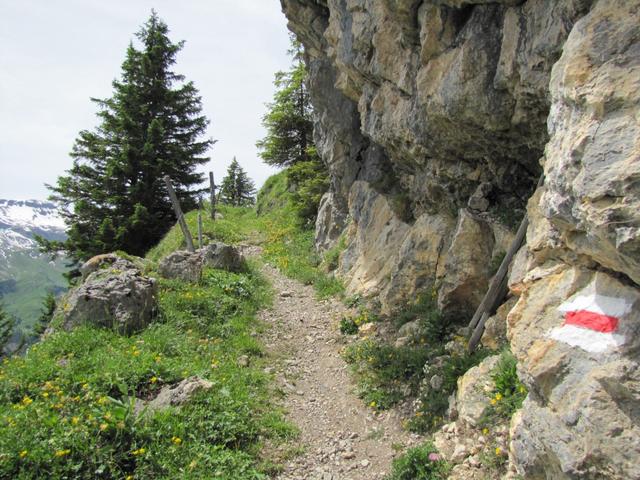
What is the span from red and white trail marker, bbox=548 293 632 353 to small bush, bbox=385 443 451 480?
2.50 metres

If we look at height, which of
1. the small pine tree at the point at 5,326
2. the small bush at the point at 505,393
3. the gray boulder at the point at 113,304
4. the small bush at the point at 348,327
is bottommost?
the small pine tree at the point at 5,326

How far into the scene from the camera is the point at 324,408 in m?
7.80

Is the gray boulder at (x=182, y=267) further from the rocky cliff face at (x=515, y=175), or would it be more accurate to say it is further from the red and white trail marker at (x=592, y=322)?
the red and white trail marker at (x=592, y=322)

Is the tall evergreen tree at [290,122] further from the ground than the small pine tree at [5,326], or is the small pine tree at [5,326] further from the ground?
the tall evergreen tree at [290,122]

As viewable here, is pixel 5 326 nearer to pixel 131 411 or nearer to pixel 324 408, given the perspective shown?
pixel 131 411

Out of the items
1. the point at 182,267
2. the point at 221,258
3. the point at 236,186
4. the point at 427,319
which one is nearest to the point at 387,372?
the point at 427,319

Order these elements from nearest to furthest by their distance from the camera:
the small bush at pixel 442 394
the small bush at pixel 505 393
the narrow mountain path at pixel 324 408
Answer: the small bush at pixel 505 393 < the narrow mountain path at pixel 324 408 < the small bush at pixel 442 394

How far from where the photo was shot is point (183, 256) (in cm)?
1416

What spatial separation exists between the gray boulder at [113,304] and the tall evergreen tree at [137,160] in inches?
404

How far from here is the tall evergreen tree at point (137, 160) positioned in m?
20.4

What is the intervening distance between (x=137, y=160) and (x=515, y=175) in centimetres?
1844

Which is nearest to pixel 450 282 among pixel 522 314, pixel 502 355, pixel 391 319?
pixel 391 319

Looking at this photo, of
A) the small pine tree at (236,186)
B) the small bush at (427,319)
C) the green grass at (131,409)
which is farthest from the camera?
the small pine tree at (236,186)

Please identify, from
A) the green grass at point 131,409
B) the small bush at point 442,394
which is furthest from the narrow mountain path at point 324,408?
the green grass at point 131,409
